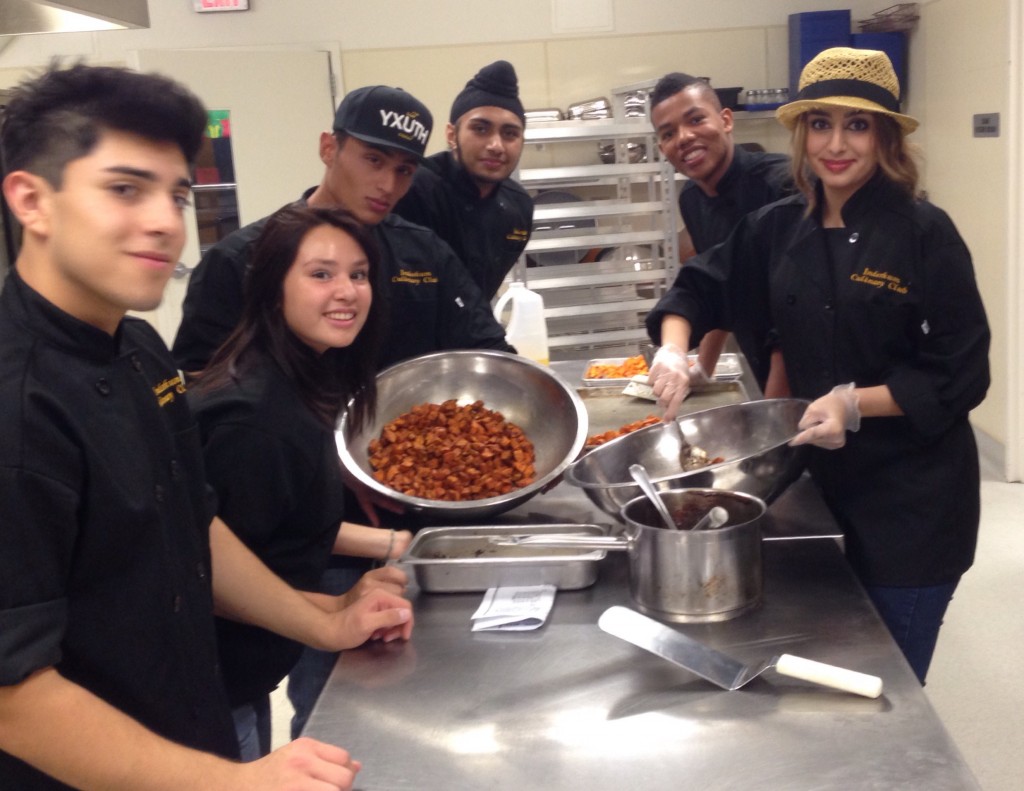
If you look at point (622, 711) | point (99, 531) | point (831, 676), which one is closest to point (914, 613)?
point (831, 676)

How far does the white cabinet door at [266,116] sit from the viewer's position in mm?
4988

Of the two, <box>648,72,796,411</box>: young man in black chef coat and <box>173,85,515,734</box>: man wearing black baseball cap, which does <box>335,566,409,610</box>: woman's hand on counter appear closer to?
<box>173,85,515,734</box>: man wearing black baseball cap

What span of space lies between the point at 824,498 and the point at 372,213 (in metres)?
1.17

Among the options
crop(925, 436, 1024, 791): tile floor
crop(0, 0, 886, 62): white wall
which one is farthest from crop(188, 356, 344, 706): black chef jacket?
crop(0, 0, 886, 62): white wall

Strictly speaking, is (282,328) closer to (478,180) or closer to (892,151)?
(892,151)

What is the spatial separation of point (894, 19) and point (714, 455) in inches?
160

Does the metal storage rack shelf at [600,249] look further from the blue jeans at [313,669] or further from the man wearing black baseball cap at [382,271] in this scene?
the blue jeans at [313,669]

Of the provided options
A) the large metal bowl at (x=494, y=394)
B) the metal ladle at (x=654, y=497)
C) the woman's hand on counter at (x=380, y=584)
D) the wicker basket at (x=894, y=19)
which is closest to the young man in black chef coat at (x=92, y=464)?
the woman's hand on counter at (x=380, y=584)

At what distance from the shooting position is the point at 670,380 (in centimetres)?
194

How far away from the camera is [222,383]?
4.85 ft

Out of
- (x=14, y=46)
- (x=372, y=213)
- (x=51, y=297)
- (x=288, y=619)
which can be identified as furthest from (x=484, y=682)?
(x=14, y=46)

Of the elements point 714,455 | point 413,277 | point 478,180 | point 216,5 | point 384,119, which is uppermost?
point 216,5

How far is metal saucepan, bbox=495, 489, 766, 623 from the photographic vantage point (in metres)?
1.32

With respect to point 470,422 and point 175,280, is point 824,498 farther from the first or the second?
point 175,280
